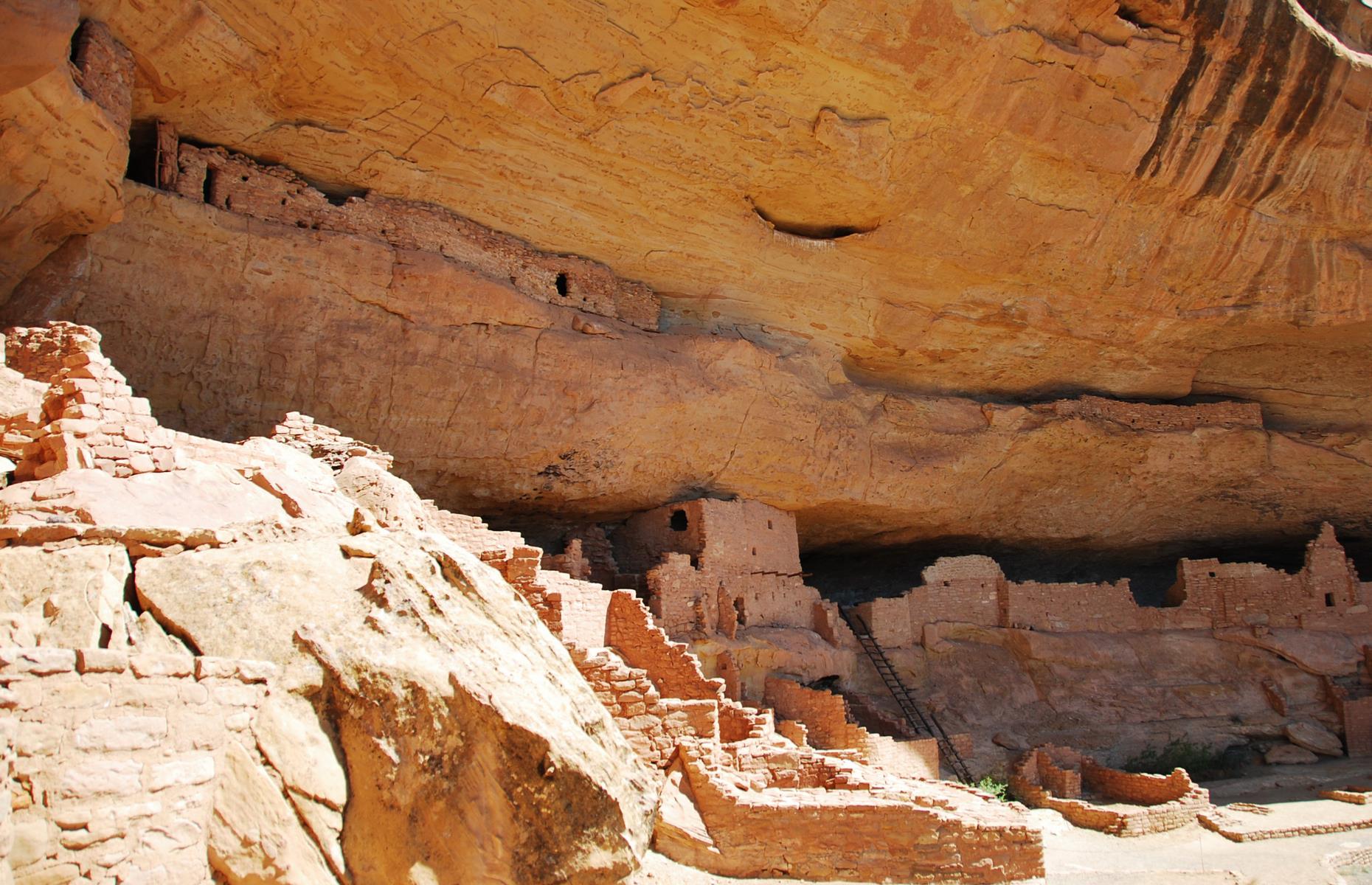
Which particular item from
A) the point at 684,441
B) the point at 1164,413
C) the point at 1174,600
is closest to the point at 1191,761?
the point at 1174,600

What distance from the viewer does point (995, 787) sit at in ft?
36.9

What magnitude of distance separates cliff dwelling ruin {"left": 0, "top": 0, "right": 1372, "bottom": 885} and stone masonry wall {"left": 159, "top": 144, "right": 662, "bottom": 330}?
6 cm

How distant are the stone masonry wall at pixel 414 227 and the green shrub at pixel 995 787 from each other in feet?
20.6

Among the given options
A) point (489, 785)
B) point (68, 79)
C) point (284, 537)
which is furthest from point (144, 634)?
point (68, 79)

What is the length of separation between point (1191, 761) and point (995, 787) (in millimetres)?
3450

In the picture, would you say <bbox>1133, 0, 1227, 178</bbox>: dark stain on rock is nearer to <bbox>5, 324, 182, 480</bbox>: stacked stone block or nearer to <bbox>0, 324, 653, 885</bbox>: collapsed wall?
<bbox>0, 324, 653, 885</bbox>: collapsed wall

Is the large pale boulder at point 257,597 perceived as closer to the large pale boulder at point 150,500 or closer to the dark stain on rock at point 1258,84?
the large pale boulder at point 150,500

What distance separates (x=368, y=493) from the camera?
24.4ft

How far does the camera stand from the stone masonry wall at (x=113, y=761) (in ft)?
12.1

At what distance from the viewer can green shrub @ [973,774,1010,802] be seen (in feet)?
36.3

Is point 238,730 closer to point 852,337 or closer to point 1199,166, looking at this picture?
point 852,337

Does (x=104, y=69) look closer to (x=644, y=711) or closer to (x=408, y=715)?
(x=408, y=715)

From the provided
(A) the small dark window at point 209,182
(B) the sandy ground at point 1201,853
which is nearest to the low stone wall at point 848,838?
(B) the sandy ground at point 1201,853

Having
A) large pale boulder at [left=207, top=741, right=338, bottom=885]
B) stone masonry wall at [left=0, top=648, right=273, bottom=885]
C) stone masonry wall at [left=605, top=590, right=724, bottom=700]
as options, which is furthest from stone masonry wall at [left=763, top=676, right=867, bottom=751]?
stone masonry wall at [left=0, top=648, right=273, bottom=885]
